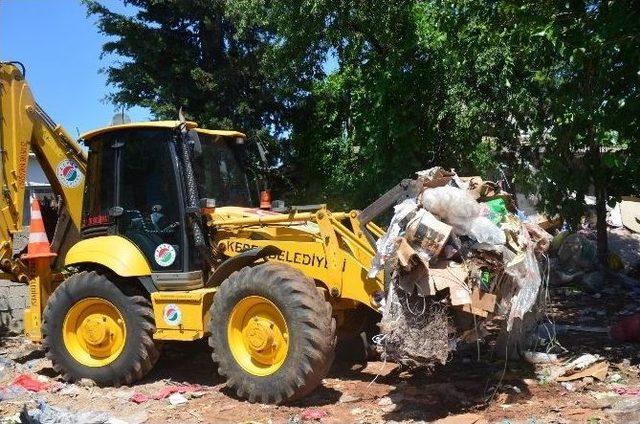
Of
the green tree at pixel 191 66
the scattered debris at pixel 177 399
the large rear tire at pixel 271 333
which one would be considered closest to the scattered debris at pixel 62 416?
the scattered debris at pixel 177 399

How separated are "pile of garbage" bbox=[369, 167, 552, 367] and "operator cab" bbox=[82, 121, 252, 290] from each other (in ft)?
6.46

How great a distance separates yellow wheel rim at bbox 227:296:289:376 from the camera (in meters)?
5.34

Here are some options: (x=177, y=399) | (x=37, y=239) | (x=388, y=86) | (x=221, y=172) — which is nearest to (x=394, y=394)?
(x=177, y=399)

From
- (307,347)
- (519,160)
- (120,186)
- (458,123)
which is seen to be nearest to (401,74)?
(458,123)

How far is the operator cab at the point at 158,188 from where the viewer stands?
5973mm

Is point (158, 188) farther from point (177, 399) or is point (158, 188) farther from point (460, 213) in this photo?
point (460, 213)

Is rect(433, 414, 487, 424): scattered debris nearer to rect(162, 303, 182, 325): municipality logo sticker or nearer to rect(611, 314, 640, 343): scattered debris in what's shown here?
rect(162, 303, 182, 325): municipality logo sticker

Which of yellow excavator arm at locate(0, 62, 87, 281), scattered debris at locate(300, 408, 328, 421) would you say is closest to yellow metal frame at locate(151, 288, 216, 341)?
scattered debris at locate(300, 408, 328, 421)

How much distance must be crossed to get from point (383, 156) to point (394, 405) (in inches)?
228

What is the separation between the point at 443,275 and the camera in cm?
453

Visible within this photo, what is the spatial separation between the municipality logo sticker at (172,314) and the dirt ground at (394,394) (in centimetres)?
64

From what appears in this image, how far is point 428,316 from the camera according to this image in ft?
15.1

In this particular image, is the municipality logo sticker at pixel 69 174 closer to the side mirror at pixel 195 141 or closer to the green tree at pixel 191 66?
the side mirror at pixel 195 141

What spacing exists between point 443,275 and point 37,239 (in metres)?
4.74
